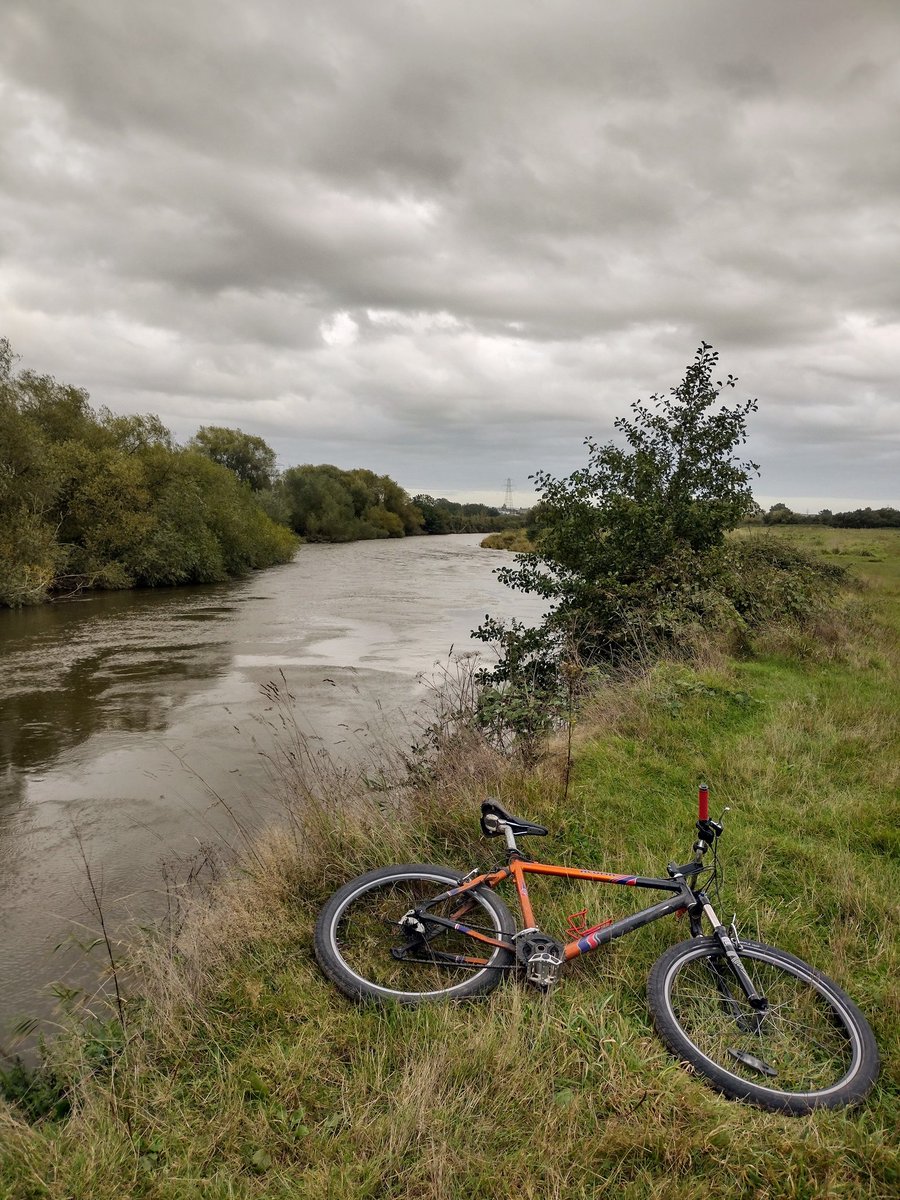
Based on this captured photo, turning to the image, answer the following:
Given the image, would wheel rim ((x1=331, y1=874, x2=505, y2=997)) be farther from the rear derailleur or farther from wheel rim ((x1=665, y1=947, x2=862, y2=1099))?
wheel rim ((x1=665, y1=947, x2=862, y2=1099))

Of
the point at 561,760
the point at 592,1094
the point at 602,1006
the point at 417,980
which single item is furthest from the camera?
the point at 561,760

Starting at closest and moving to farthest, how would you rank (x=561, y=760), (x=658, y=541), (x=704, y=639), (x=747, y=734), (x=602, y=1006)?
(x=602, y=1006), (x=561, y=760), (x=747, y=734), (x=704, y=639), (x=658, y=541)

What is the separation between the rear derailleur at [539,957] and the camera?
3689mm

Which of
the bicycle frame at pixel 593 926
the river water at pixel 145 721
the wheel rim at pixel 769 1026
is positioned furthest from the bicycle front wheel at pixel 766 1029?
the river water at pixel 145 721

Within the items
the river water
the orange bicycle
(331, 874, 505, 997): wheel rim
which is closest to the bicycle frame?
the orange bicycle

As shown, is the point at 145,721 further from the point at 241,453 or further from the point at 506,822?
the point at 241,453

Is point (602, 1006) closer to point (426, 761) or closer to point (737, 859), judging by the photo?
point (737, 859)

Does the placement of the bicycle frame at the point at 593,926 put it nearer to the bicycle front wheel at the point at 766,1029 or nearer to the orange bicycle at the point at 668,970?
the orange bicycle at the point at 668,970

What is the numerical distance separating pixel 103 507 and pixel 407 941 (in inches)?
1365

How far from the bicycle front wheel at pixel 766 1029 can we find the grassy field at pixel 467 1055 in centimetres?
11

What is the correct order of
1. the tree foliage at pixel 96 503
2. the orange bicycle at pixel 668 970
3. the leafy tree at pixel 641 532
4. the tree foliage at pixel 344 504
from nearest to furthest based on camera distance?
the orange bicycle at pixel 668 970
the leafy tree at pixel 641 532
the tree foliage at pixel 96 503
the tree foliage at pixel 344 504

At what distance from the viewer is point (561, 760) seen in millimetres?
7289

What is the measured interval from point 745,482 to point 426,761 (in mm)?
9345

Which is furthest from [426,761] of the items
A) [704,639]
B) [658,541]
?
[658,541]
